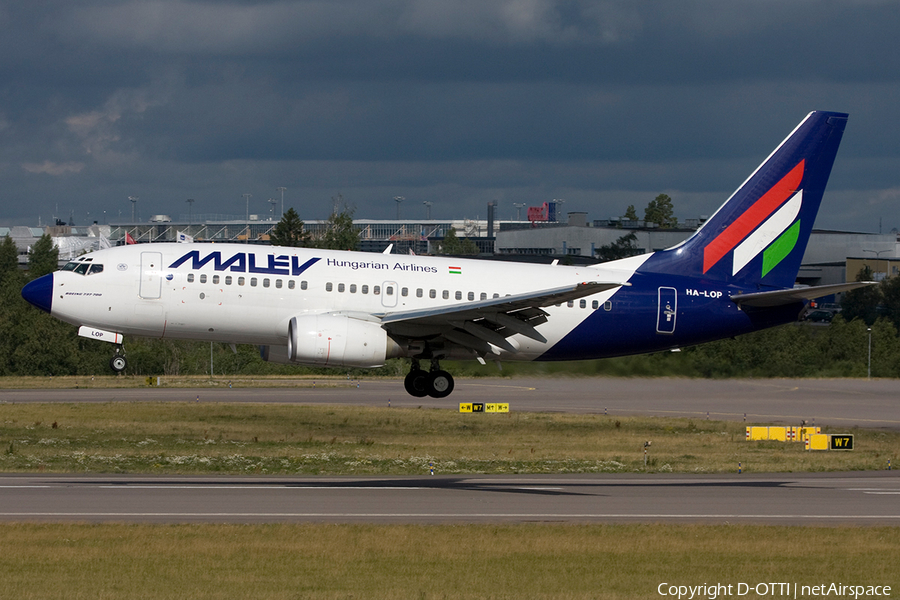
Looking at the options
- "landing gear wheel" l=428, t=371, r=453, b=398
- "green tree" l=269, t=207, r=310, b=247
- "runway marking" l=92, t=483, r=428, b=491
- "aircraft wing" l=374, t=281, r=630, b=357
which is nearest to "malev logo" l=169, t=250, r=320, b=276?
"aircraft wing" l=374, t=281, r=630, b=357

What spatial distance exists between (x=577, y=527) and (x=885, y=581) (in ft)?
24.3

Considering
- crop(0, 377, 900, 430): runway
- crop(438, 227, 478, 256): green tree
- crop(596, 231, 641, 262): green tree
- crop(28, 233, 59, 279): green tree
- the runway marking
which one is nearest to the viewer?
the runway marking

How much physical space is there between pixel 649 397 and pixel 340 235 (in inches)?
3499

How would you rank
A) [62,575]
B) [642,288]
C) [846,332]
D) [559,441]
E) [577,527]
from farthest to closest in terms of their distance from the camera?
[846,332] < [559,441] < [642,288] < [577,527] < [62,575]

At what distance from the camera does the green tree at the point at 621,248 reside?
414 feet

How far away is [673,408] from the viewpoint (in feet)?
227

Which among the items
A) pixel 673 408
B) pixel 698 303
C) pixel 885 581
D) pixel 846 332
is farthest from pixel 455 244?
pixel 885 581

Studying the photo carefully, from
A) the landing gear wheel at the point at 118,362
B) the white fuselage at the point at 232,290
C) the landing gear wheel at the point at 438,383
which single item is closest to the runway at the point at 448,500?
the landing gear wheel at the point at 438,383

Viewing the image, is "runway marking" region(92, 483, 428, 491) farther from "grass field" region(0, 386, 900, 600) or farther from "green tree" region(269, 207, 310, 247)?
"green tree" region(269, 207, 310, 247)

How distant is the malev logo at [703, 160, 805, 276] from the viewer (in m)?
39.8

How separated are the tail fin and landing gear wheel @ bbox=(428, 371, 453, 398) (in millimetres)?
9849

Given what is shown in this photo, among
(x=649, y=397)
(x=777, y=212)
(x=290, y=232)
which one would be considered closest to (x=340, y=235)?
(x=290, y=232)

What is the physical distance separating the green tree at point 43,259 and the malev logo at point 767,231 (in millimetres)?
122338

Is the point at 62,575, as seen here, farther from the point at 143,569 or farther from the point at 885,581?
the point at 885,581
